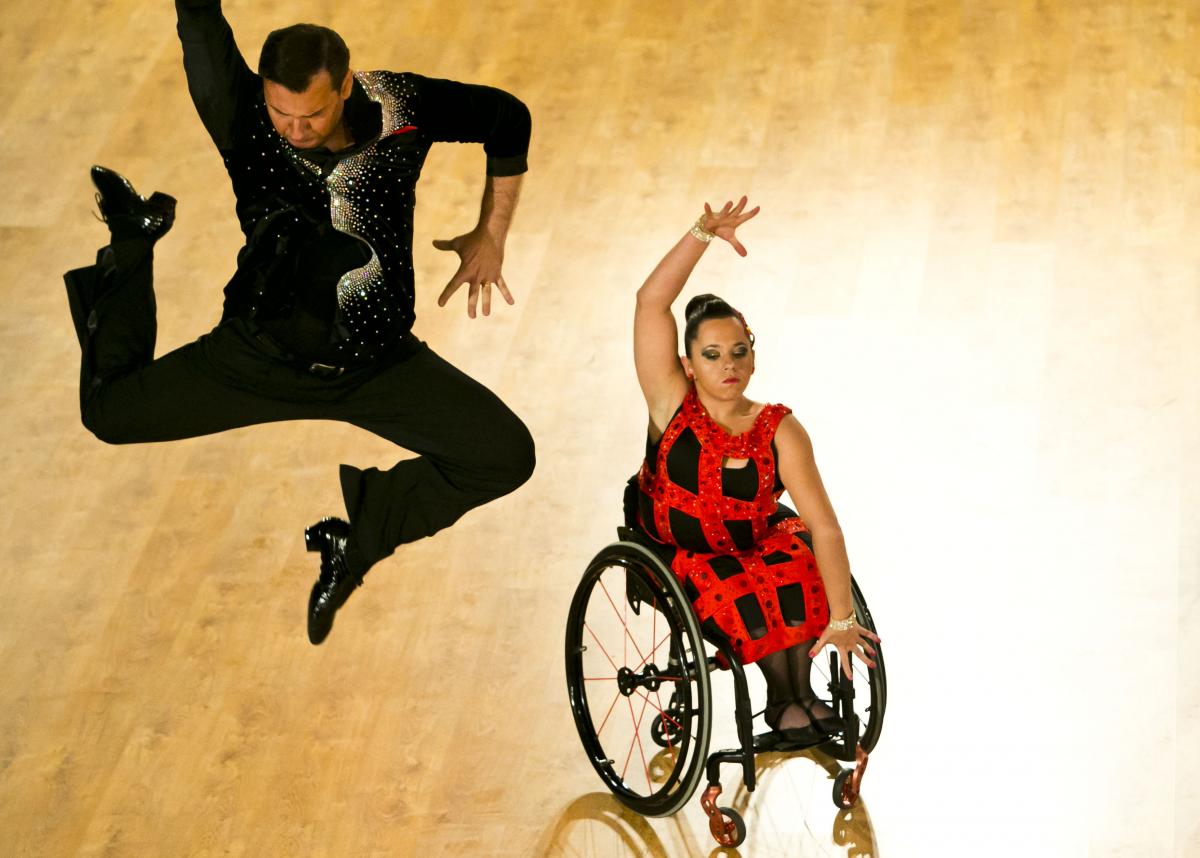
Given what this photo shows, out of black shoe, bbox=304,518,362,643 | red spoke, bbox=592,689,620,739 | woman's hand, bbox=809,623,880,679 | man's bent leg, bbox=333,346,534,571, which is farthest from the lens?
red spoke, bbox=592,689,620,739

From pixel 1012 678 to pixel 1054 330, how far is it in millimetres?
1336

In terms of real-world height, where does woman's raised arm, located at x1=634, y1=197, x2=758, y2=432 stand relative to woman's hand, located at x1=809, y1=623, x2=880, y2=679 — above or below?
above

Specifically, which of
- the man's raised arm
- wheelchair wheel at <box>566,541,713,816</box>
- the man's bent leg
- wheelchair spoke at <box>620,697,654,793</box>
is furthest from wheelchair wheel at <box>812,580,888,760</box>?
the man's raised arm

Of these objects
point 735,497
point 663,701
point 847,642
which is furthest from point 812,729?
point 663,701

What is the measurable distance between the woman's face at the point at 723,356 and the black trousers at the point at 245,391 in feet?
1.21

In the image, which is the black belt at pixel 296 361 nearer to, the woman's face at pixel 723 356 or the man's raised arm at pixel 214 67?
the man's raised arm at pixel 214 67

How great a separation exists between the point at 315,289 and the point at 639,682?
936 millimetres

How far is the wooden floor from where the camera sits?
3762 millimetres

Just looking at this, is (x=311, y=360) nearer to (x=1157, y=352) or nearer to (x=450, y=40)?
(x=1157, y=352)

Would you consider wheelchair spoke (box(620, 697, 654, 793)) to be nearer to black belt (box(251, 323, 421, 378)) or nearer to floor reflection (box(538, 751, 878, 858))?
floor reflection (box(538, 751, 878, 858))

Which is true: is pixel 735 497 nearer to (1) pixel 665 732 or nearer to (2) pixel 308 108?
(1) pixel 665 732

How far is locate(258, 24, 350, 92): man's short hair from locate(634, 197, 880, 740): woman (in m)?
0.72

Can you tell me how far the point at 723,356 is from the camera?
337 cm

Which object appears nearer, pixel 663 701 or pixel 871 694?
pixel 871 694
